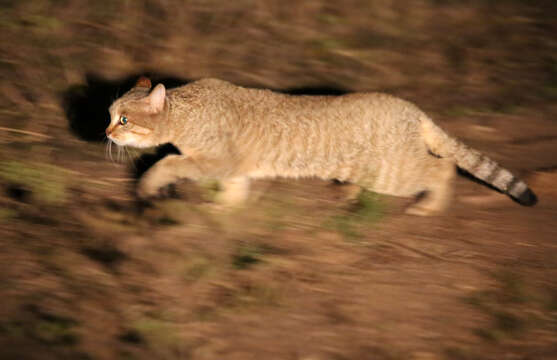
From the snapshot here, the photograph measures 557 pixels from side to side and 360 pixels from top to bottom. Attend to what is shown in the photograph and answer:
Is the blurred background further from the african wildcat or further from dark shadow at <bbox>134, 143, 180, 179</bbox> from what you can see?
the african wildcat

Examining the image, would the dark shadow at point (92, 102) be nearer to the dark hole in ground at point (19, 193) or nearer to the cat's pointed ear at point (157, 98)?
the dark hole in ground at point (19, 193)

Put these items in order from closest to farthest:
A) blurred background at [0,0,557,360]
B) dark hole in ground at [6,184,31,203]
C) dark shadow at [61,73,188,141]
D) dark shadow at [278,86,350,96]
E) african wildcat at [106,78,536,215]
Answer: blurred background at [0,0,557,360]
dark hole in ground at [6,184,31,203]
african wildcat at [106,78,536,215]
dark shadow at [61,73,188,141]
dark shadow at [278,86,350,96]

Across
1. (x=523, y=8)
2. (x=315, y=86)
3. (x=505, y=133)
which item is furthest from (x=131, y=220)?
(x=523, y=8)

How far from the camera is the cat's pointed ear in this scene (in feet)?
15.6

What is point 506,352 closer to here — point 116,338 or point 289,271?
point 289,271

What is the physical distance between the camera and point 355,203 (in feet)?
17.9

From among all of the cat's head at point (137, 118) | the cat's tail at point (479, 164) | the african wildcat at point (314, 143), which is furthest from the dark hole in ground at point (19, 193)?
the cat's tail at point (479, 164)

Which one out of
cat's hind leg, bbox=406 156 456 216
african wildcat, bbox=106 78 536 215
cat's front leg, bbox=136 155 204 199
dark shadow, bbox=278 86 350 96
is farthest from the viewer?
dark shadow, bbox=278 86 350 96

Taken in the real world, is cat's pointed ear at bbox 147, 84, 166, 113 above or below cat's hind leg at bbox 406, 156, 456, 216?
above

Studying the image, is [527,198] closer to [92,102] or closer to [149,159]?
[149,159]

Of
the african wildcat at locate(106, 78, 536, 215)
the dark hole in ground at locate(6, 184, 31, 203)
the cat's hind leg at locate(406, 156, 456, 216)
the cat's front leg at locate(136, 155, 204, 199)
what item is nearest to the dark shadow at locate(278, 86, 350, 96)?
the african wildcat at locate(106, 78, 536, 215)

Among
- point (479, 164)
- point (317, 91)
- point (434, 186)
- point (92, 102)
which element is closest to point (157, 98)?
point (92, 102)

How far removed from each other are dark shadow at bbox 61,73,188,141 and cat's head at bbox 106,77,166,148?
126 cm

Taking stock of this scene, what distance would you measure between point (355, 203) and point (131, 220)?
6.55ft
